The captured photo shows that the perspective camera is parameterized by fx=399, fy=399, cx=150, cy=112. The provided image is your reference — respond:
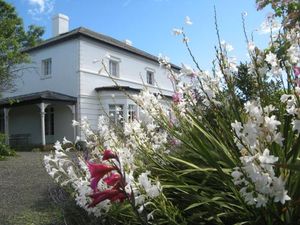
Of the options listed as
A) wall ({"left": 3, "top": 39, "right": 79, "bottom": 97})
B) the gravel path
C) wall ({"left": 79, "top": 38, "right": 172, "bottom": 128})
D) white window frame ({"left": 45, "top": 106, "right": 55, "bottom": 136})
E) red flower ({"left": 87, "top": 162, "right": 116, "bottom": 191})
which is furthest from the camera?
white window frame ({"left": 45, "top": 106, "right": 55, "bottom": 136})

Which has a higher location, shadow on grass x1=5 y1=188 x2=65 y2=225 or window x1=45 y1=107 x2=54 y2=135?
window x1=45 y1=107 x2=54 y2=135

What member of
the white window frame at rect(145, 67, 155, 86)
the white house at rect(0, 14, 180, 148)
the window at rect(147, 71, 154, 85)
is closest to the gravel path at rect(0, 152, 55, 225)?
the white house at rect(0, 14, 180, 148)

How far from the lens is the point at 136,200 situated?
6.64 feet

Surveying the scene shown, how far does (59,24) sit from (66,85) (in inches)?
225

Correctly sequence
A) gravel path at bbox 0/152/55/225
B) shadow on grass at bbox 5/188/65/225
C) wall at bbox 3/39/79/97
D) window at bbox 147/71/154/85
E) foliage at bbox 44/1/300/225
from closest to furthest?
1. foliage at bbox 44/1/300/225
2. shadow on grass at bbox 5/188/65/225
3. gravel path at bbox 0/152/55/225
4. wall at bbox 3/39/79/97
5. window at bbox 147/71/154/85

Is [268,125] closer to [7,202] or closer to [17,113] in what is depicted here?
[7,202]

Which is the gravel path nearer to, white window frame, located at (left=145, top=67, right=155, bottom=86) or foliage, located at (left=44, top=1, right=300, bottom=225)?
foliage, located at (left=44, top=1, right=300, bottom=225)

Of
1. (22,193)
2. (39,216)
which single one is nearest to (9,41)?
(22,193)

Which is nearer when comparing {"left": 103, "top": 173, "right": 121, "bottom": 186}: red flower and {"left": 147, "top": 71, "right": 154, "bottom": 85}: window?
{"left": 103, "top": 173, "right": 121, "bottom": 186}: red flower

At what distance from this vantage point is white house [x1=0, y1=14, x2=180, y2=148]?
942 inches

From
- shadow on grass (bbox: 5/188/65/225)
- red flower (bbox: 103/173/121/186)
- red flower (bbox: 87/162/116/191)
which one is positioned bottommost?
shadow on grass (bbox: 5/188/65/225)

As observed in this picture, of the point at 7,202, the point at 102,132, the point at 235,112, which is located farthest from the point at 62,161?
the point at 7,202

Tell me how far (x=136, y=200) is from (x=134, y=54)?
27270mm

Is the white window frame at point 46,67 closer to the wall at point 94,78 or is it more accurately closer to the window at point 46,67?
the window at point 46,67
